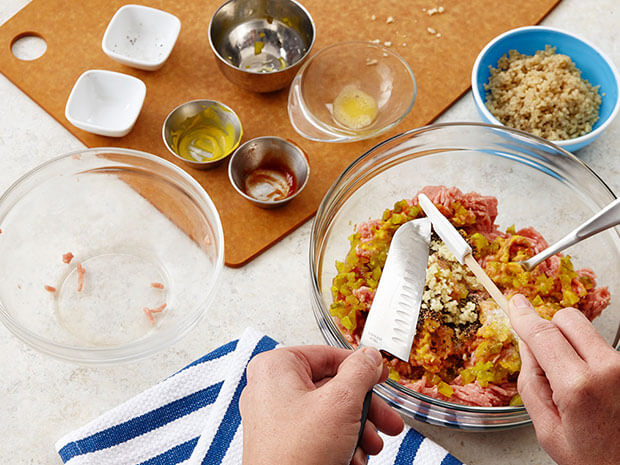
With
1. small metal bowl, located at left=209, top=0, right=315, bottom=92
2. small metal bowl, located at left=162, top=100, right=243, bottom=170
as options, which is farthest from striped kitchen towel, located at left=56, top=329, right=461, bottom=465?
small metal bowl, located at left=209, top=0, right=315, bottom=92

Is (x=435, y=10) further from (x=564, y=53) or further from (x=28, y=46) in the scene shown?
(x=28, y=46)

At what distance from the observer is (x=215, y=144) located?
2.20 metres

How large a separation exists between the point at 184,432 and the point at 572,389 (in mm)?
1066

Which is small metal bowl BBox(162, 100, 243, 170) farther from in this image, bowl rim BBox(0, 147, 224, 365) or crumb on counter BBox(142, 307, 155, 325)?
crumb on counter BBox(142, 307, 155, 325)

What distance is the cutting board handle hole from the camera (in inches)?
93.0

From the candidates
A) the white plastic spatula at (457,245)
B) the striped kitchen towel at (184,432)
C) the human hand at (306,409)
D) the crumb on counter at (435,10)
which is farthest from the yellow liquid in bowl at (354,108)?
the human hand at (306,409)

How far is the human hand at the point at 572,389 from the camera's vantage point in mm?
1200

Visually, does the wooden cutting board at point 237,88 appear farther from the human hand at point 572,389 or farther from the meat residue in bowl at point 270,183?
the human hand at point 572,389

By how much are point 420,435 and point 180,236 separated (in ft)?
3.23

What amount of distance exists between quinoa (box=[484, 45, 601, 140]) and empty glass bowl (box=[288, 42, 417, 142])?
319 millimetres

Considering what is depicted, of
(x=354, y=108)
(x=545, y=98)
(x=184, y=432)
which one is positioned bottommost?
(x=184, y=432)

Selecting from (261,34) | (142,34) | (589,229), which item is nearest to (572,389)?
(589,229)

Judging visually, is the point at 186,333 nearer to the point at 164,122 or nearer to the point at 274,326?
the point at 274,326

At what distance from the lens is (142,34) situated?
2340mm
